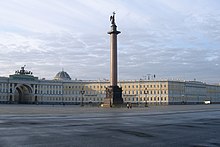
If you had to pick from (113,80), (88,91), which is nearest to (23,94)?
(88,91)

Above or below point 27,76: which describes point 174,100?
below

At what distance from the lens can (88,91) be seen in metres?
148

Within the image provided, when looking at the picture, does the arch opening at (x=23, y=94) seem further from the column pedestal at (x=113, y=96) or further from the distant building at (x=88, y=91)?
the column pedestal at (x=113, y=96)

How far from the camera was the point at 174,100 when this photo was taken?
13900 centimetres

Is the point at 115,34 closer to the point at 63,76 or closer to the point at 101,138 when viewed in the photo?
the point at 101,138

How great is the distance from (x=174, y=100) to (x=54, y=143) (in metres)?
131

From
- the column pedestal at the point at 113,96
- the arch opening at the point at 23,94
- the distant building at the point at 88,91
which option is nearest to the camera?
the column pedestal at the point at 113,96

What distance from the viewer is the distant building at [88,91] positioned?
13600 cm

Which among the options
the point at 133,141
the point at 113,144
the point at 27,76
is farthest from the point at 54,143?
the point at 27,76

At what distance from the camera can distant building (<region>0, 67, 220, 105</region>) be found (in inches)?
5354

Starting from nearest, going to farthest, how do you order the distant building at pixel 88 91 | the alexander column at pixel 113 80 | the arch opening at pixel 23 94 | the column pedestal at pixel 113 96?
the column pedestal at pixel 113 96 → the alexander column at pixel 113 80 → the distant building at pixel 88 91 → the arch opening at pixel 23 94

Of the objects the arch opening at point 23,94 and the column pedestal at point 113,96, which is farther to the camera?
the arch opening at point 23,94

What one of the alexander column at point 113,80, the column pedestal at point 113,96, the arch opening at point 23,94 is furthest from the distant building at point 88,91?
the alexander column at point 113,80

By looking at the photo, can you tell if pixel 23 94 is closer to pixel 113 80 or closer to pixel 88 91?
pixel 88 91
